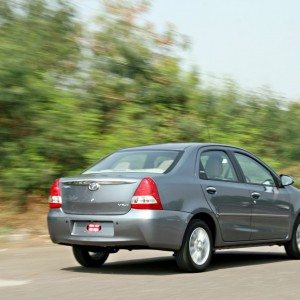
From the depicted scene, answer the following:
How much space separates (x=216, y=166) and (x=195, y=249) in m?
1.30

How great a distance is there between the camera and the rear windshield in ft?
31.9

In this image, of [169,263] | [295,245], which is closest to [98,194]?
[169,263]

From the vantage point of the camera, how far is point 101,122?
2214cm

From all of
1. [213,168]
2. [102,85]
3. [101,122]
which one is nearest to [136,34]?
[102,85]

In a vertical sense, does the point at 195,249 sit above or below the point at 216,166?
below

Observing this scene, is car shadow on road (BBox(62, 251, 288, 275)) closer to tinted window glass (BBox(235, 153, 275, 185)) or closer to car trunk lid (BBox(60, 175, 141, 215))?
car trunk lid (BBox(60, 175, 141, 215))

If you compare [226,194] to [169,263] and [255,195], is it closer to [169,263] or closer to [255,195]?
[255,195]

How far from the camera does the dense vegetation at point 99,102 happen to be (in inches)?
712

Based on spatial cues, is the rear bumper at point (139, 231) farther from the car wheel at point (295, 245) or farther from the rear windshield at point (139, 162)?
the car wheel at point (295, 245)

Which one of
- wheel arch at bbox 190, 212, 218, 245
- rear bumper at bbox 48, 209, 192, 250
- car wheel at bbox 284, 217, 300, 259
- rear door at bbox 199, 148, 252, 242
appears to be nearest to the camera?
rear bumper at bbox 48, 209, 192, 250

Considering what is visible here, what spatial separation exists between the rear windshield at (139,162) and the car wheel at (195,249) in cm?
80

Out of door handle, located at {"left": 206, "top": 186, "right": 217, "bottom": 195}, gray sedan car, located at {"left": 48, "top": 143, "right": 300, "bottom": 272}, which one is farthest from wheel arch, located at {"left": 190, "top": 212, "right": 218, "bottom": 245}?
door handle, located at {"left": 206, "top": 186, "right": 217, "bottom": 195}

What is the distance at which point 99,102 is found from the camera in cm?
2291

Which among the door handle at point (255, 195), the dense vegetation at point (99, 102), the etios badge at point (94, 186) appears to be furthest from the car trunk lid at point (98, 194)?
the dense vegetation at point (99, 102)
